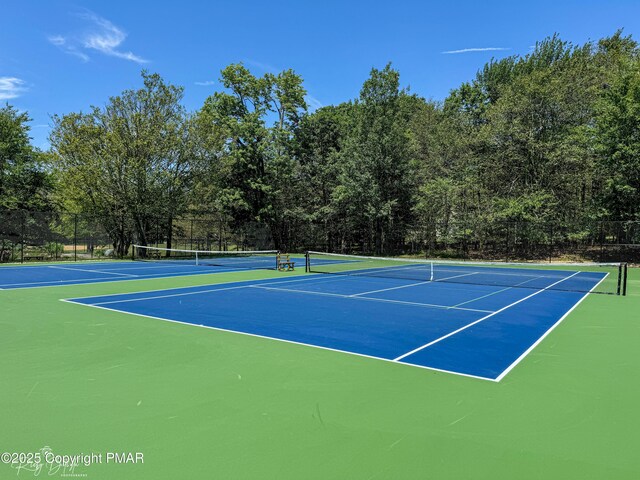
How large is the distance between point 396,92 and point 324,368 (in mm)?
32437

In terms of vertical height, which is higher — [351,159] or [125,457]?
[351,159]

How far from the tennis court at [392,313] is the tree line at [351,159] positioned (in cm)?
1683

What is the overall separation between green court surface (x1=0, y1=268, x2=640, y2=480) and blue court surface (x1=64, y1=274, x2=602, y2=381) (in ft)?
1.78

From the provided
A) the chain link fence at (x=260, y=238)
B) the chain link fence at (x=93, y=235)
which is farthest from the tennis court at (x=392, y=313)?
the chain link fence at (x=93, y=235)

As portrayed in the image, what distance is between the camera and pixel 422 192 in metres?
34.7

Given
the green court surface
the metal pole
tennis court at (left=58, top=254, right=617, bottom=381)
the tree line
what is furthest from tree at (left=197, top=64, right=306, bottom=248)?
the green court surface

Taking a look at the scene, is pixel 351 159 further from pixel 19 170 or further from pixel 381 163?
pixel 19 170

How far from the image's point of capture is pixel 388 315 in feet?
30.6

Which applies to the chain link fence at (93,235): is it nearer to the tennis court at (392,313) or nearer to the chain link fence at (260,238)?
the chain link fence at (260,238)

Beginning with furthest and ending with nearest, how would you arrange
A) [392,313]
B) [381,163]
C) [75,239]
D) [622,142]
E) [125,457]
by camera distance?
1. [381,163]
2. [622,142]
3. [75,239]
4. [392,313]
5. [125,457]

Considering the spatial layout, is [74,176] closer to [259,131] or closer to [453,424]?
[259,131]

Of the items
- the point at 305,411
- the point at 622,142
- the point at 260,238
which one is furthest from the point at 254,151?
the point at 305,411

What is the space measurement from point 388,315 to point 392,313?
27 cm

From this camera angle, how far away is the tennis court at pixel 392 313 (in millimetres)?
6501
